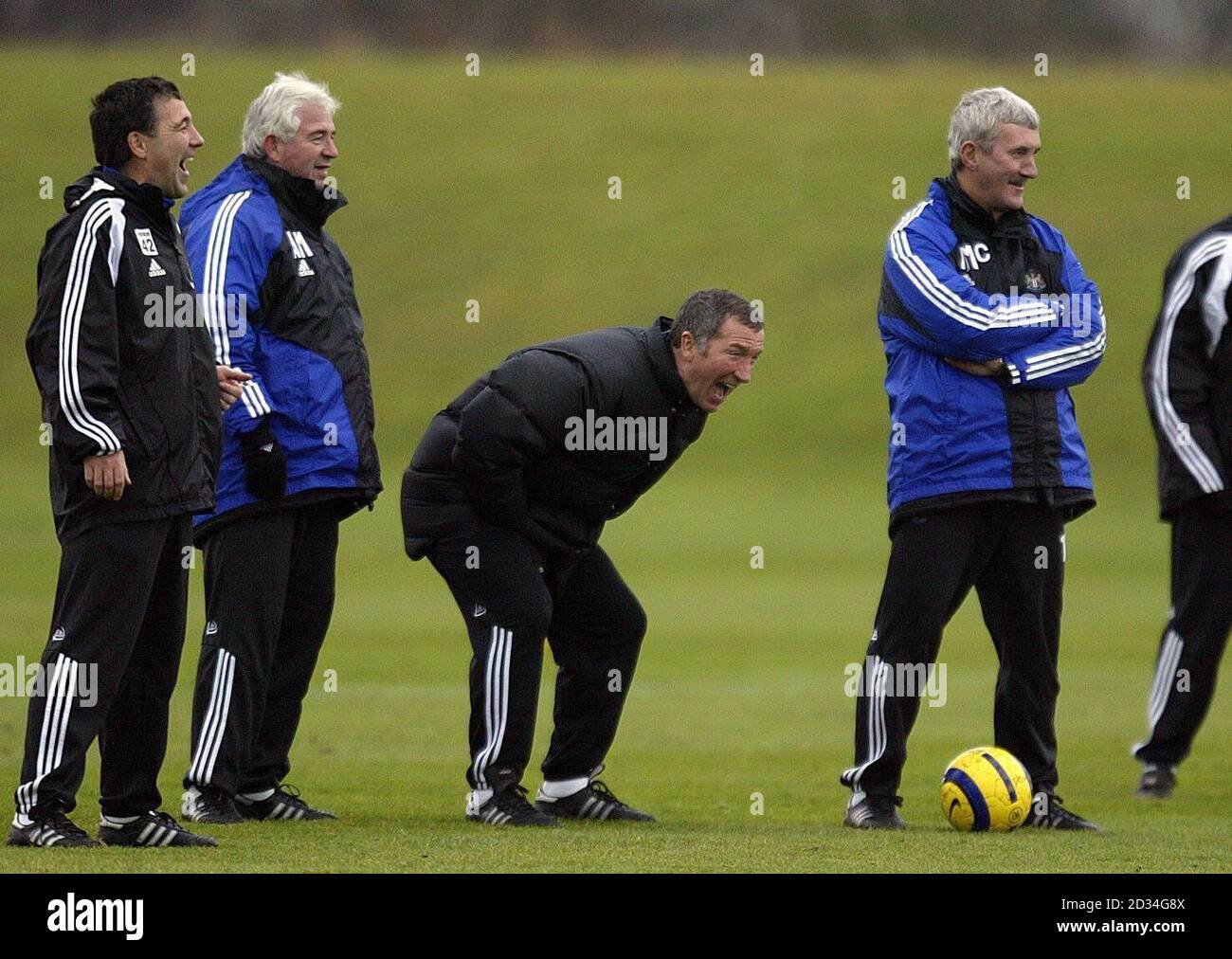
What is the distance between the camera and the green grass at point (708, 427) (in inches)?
326

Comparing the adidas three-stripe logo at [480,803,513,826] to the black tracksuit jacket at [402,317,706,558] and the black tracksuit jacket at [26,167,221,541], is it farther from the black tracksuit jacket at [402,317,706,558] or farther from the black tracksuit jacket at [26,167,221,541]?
the black tracksuit jacket at [26,167,221,541]

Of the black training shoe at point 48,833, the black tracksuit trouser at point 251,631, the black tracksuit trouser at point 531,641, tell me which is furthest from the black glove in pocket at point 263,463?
the black training shoe at point 48,833

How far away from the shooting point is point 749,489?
28203mm

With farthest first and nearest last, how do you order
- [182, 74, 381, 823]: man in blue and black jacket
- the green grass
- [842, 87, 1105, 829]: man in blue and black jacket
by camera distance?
the green grass, [842, 87, 1105, 829]: man in blue and black jacket, [182, 74, 381, 823]: man in blue and black jacket

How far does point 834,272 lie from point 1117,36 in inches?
432

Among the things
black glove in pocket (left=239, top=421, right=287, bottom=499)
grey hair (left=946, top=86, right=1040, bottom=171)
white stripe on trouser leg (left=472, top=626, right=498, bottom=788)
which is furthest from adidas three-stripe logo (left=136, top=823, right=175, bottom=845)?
grey hair (left=946, top=86, right=1040, bottom=171)

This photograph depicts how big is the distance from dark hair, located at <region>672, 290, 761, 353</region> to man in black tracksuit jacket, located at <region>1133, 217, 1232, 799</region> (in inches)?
124

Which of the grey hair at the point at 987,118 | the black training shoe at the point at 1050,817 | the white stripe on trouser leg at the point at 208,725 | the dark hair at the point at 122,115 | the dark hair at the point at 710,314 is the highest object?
the grey hair at the point at 987,118

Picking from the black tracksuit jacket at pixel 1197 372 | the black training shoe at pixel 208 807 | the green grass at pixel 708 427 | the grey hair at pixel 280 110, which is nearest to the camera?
the black training shoe at pixel 208 807

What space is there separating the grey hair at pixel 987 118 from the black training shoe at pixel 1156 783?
3.39 metres

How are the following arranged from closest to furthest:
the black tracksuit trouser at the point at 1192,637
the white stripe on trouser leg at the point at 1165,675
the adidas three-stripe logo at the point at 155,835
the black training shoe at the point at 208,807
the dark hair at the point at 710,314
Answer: the adidas three-stripe logo at the point at 155,835 → the dark hair at the point at 710,314 → the black training shoe at the point at 208,807 → the black tracksuit trouser at the point at 1192,637 → the white stripe on trouser leg at the point at 1165,675

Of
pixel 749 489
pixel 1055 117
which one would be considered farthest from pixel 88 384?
pixel 1055 117

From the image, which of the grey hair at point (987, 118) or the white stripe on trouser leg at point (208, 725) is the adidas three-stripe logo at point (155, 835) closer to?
the white stripe on trouser leg at point (208, 725)

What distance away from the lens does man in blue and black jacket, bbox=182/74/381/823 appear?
7.65 meters
